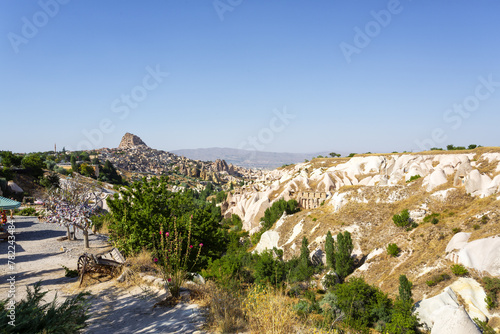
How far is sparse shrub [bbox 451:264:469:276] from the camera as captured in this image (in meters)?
16.2

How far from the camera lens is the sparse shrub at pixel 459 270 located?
1623 cm

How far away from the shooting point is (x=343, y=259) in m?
23.9

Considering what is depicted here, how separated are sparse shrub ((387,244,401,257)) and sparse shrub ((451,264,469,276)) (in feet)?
20.1

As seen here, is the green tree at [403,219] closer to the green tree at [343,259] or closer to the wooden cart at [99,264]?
the green tree at [343,259]

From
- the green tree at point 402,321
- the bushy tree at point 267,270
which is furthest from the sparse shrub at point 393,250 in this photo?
the bushy tree at point 267,270

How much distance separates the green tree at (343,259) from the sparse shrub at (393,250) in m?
3.04

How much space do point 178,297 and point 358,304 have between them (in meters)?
9.51

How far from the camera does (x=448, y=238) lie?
67.7ft

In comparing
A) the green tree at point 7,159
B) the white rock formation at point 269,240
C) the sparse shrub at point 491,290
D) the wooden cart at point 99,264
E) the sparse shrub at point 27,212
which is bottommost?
the white rock formation at point 269,240

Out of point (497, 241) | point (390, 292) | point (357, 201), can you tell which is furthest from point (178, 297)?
point (357, 201)

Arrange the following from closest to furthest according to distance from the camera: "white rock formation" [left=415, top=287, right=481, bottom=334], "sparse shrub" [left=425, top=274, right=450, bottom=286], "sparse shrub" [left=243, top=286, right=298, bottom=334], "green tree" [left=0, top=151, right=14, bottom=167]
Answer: "sparse shrub" [left=243, top=286, right=298, bottom=334] < "white rock formation" [left=415, top=287, right=481, bottom=334] < "sparse shrub" [left=425, top=274, right=450, bottom=286] < "green tree" [left=0, top=151, right=14, bottom=167]

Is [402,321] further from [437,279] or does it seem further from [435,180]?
[435,180]

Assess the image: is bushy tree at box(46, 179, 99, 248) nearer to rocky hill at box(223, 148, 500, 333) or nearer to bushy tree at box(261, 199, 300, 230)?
rocky hill at box(223, 148, 500, 333)

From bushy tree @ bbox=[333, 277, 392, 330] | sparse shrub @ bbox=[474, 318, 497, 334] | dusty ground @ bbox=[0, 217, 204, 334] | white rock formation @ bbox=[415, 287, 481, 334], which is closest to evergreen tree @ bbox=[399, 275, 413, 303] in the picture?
white rock formation @ bbox=[415, 287, 481, 334]
